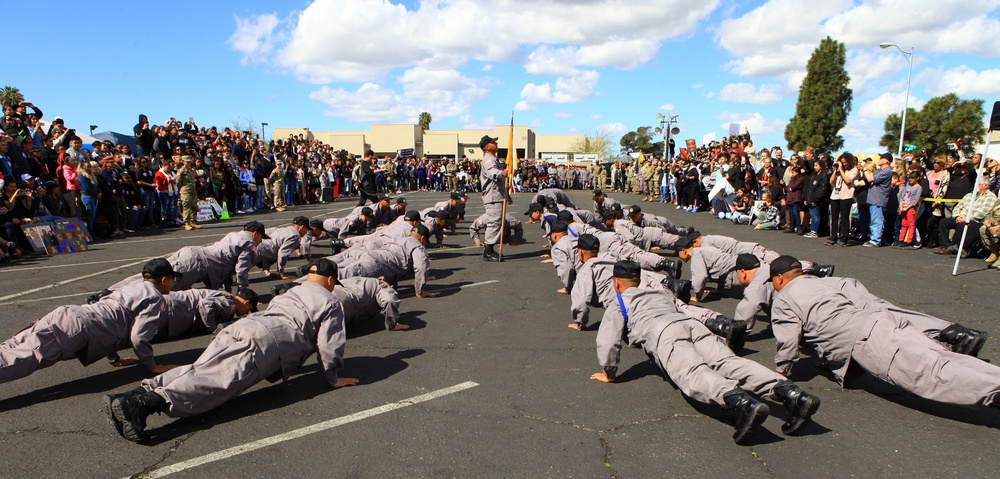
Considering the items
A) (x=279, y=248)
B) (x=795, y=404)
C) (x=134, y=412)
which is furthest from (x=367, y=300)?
(x=795, y=404)

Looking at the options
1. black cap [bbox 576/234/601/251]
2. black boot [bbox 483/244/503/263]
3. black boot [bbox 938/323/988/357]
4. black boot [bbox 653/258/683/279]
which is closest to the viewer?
black boot [bbox 938/323/988/357]

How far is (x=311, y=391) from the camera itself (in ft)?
15.9

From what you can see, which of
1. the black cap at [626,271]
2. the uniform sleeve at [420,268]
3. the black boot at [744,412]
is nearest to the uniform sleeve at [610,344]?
the black cap at [626,271]

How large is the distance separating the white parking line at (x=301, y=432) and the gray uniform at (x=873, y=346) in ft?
8.80

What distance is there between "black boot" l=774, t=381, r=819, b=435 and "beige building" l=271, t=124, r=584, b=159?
64296mm

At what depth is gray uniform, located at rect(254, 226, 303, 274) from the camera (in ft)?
29.1

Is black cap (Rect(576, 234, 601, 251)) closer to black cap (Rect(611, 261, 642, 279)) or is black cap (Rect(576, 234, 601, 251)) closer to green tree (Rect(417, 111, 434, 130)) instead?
black cap (Rect(611, 261, 642, 279))

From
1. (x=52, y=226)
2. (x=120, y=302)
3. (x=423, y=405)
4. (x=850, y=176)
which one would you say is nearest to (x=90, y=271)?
(x=52, y=226)

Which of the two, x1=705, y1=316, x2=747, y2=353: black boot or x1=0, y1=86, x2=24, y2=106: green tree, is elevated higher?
x1=0, y1=86, x2=24, y2=106: green tree

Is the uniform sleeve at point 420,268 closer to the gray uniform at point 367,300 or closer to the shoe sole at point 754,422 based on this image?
the gray uniform at point 367,300

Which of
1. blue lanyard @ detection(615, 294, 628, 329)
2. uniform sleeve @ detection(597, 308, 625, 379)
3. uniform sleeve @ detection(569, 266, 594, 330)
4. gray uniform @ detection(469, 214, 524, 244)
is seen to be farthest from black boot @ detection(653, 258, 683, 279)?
gray uniform @ detection(469, 214, 524, 244)

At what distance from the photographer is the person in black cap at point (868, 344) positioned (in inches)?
155

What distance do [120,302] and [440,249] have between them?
23.9 ft

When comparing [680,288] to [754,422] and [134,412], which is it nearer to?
[754,422]
